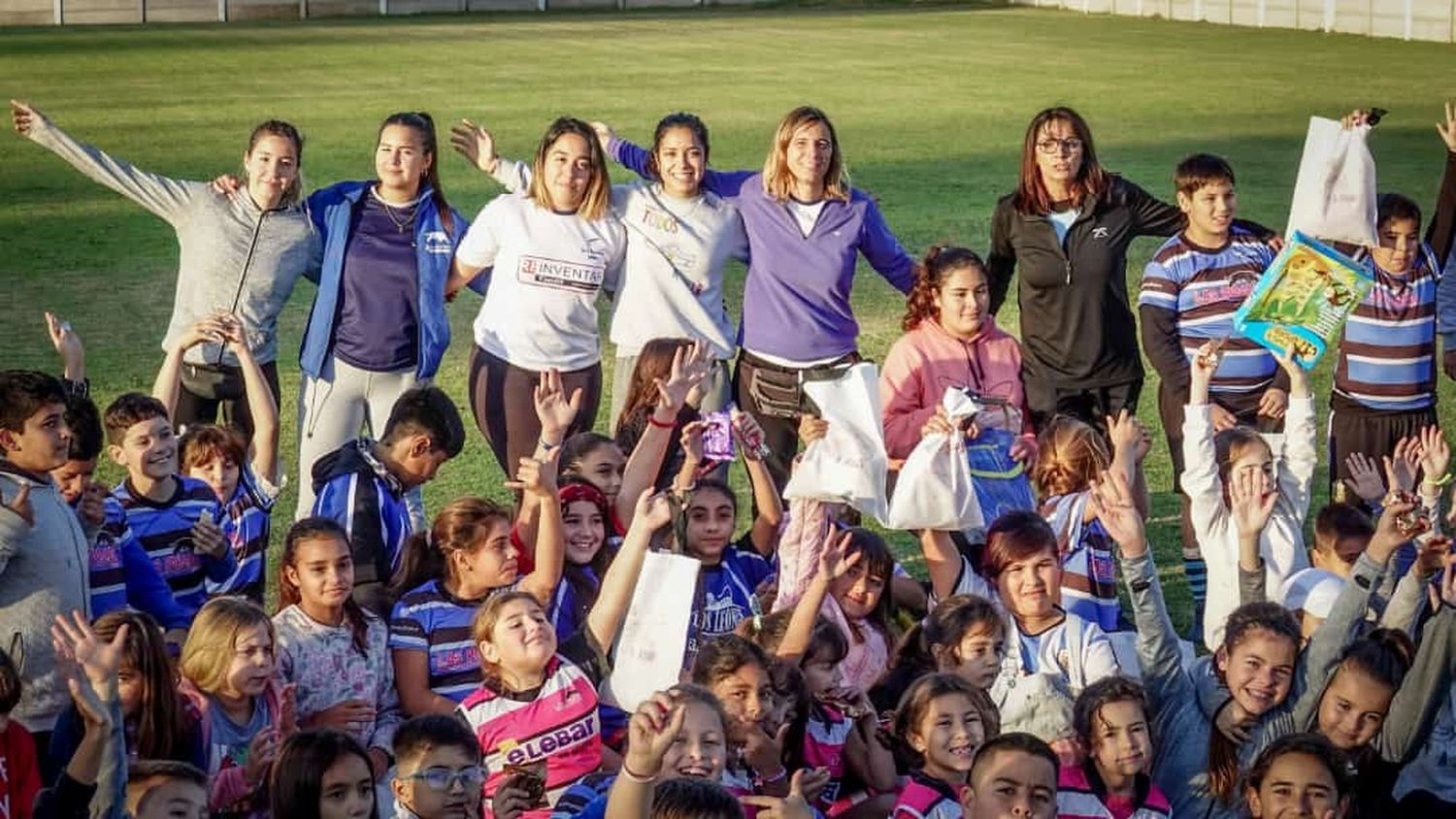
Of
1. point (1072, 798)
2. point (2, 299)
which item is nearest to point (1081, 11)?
point (2, 299)

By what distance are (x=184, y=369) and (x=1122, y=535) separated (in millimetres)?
4094

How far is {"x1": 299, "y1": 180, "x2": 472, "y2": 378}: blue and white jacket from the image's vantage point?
844cm

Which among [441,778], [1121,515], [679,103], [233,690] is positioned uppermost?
[679,103]

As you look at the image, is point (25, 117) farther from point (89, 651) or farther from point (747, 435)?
point (89, 651)

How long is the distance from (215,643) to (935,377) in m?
3.14

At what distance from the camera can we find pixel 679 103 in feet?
87.6

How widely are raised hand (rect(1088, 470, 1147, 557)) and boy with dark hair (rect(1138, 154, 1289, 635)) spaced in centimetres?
221

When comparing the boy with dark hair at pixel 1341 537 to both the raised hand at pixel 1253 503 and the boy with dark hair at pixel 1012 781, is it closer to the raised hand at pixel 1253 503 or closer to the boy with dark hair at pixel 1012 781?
the raised hand at pixel 1253 503

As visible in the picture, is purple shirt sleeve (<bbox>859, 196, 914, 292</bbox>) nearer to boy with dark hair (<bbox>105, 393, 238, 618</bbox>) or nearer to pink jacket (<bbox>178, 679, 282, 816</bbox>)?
boy with dark hair (<bbox>105, 393, 238, 618</bbox>)

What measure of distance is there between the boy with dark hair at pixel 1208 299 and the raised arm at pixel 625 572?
3079mm

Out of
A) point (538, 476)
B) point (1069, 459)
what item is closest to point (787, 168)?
point (1069, 459)

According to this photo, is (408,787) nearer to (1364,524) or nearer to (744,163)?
(1364,524)

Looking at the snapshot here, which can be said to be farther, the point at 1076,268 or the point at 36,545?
the point at 1076,268

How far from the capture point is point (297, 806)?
496 centimetres
